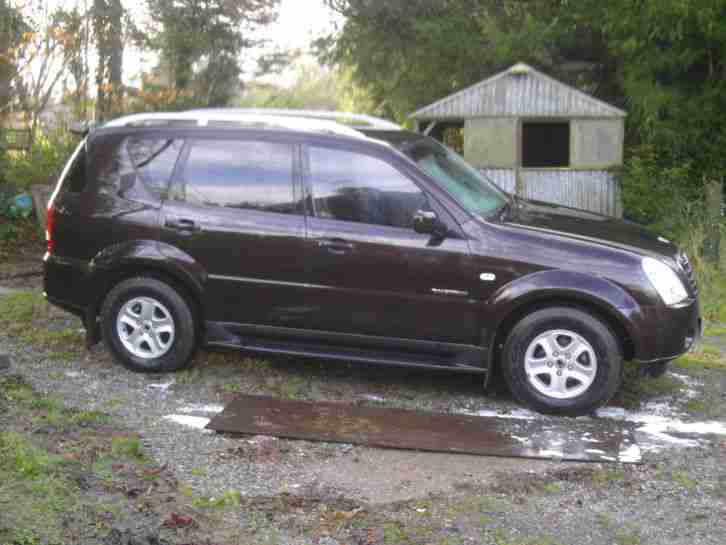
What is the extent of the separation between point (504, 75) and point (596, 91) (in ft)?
13.6

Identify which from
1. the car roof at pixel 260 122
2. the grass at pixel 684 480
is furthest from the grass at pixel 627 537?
the car roof at pixel 260 122

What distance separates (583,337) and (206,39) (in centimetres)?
1891

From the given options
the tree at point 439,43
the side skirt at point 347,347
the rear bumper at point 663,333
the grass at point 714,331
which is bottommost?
the grass at point 714,331

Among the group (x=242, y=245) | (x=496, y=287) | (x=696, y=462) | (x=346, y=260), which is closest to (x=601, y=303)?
(x=496, y=287)

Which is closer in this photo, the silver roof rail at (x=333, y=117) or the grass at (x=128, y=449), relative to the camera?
the grass at (x=128, y=449)

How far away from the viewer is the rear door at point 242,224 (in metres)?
7.46

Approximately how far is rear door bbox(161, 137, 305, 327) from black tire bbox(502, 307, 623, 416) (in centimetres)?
151

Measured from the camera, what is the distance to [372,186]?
7.36 meters

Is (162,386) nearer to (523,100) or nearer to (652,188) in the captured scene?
(652,188)

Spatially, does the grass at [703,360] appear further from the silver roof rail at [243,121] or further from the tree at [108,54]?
the tree at [108,54]

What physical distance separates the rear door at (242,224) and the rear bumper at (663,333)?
90.2 inches

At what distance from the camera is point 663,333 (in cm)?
692

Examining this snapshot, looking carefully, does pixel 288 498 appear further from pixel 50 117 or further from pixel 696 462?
pixel 50 117

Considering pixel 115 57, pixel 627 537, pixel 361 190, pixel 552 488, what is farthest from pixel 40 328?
pixel 115 57
